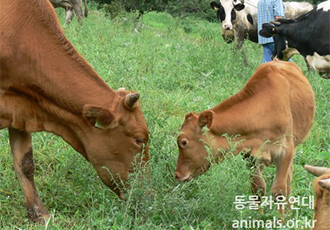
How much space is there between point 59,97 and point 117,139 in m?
0.62

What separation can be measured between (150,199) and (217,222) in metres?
0.61

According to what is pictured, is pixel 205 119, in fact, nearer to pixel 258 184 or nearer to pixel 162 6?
pixel 258 184

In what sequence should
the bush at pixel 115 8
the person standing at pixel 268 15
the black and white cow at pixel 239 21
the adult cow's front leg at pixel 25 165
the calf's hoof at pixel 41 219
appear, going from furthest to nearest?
the bush at pixel 115 8, the black and white cow at pixel 239 21, the person standing at pixel 268 15, the adult cow's front leg at pixel 25 165, the calf's hoof at pixel 41 219

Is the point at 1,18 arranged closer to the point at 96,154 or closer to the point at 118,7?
the point at 96,154

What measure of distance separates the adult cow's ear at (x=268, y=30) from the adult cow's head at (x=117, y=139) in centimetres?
579

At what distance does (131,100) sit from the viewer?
502 centimetres

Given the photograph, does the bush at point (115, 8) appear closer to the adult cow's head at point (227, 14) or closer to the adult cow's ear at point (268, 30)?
the adult cow's head at point (227, 14)

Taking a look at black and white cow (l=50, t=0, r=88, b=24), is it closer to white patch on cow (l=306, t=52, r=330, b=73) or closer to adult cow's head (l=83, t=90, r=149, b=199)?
white patch on cow (l=306, t=52, r=330, b=73)

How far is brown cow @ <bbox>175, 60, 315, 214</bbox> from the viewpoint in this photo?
554 cm

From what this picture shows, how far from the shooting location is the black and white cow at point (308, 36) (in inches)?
397

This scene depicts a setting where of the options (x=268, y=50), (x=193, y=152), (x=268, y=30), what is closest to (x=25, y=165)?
(x=193, y=152)

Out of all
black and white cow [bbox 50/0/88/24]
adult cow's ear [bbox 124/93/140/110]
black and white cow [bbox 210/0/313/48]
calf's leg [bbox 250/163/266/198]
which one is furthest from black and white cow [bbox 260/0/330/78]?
adult cow's ear [bbox 124/93/140/110]

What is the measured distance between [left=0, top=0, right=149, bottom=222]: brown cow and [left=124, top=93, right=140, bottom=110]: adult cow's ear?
10mm

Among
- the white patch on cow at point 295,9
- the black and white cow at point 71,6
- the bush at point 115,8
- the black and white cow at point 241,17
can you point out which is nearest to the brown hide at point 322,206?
the black and white cow at point 241,17
